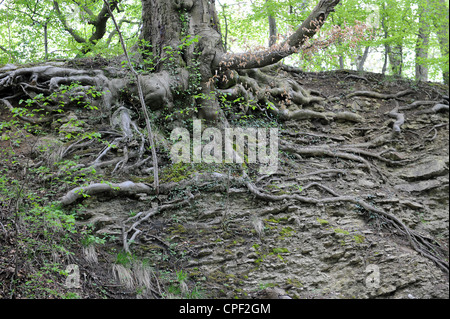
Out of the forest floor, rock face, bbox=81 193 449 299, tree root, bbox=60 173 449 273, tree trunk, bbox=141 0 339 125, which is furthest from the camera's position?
tree trunk, bbox=141 0 339 125

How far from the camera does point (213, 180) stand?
657 centimetres

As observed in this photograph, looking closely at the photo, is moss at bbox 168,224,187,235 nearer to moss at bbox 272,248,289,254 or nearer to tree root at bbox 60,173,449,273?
tree root at bbox 60,173,449,273

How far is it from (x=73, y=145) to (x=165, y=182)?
192 centimetres

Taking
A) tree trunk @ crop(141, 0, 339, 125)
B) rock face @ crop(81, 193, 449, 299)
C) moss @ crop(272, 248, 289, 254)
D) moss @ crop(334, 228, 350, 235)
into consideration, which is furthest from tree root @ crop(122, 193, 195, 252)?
tree trunk @ crop(141, 0, 339, 125)

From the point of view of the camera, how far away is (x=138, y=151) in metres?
7.08

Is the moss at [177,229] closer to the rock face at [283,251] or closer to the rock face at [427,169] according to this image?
the rock face at [283,251]

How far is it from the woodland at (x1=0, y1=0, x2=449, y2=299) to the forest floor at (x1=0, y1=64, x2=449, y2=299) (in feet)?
0.09

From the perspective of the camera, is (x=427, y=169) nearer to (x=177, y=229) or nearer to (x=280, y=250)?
(x=280, y=250)

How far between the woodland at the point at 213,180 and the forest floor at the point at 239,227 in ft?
0.09

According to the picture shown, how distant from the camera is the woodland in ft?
15.5

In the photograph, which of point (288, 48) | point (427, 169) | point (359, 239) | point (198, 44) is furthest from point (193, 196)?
point (198, 44)
